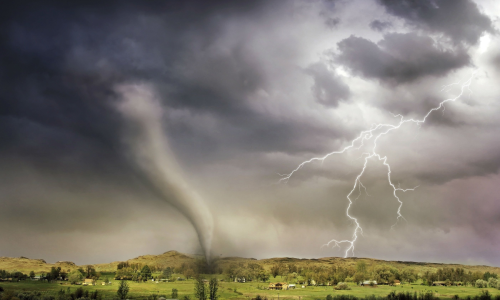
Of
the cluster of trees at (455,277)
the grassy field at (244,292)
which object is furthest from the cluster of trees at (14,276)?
the cluster of trees at (455,277)

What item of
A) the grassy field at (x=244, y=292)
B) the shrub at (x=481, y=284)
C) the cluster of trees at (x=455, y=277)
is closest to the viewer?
the grassy field at (x=244, y=292)

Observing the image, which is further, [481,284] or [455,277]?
[455,277]

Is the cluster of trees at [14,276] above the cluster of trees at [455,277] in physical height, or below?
below

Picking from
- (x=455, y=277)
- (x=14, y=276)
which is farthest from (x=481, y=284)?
(x=14, y=276)

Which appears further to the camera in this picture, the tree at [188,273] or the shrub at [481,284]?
the tree at [188,273]

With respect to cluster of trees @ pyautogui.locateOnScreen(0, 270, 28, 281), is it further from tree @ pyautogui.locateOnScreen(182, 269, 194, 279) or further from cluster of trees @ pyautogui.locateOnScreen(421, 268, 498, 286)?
cluster of trees @ pyautogui.locateOnScreen(421, 268, 498, 286)

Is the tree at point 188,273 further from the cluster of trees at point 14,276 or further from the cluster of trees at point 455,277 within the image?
the cluster of trees at point 455,277

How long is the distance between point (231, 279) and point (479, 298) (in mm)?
77609

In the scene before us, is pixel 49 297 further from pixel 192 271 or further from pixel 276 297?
pixel 192 271

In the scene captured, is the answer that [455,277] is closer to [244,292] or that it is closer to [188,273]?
[244,292]

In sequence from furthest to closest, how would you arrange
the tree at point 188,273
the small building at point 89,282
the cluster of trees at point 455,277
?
the tree at point 188,273
the cluster of trees at point 455,277
the small building at point 89,282

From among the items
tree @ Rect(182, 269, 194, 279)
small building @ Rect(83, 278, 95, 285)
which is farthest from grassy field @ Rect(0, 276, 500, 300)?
tree @ Rect(182, 269, 194, 279)

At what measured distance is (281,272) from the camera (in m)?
175

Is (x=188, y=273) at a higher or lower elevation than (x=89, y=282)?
higher
